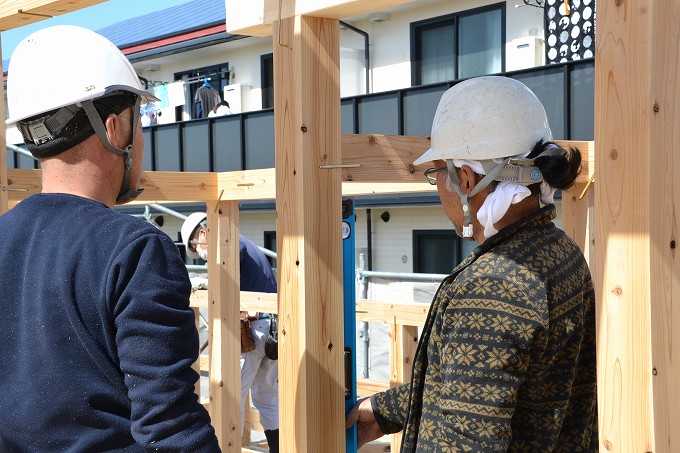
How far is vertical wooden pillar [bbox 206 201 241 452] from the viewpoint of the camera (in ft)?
20.3

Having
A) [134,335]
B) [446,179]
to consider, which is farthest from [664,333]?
[134,335]

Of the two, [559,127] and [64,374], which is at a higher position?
[559,127]

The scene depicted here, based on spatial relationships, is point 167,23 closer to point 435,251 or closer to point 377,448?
point 435,251

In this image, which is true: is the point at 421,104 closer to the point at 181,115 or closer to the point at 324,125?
the point at 181,115

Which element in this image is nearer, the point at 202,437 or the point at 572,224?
the point at 202,437

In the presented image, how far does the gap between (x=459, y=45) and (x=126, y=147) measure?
15697 millimetres

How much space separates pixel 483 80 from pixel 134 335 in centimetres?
120

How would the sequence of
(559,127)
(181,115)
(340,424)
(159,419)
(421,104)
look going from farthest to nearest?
(181,115), (421,104), (559,127), (340,424), (159,419)

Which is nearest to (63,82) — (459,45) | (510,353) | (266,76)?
(510,353)

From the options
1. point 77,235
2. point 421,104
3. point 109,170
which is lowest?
point 77,235

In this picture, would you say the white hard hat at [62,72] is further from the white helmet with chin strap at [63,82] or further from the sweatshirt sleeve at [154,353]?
the sweatshirt sleeve at [154,353]

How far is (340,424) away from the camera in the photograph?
292 cm

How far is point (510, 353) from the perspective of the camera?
199cm

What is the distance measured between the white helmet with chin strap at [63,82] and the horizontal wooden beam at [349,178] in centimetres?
113
